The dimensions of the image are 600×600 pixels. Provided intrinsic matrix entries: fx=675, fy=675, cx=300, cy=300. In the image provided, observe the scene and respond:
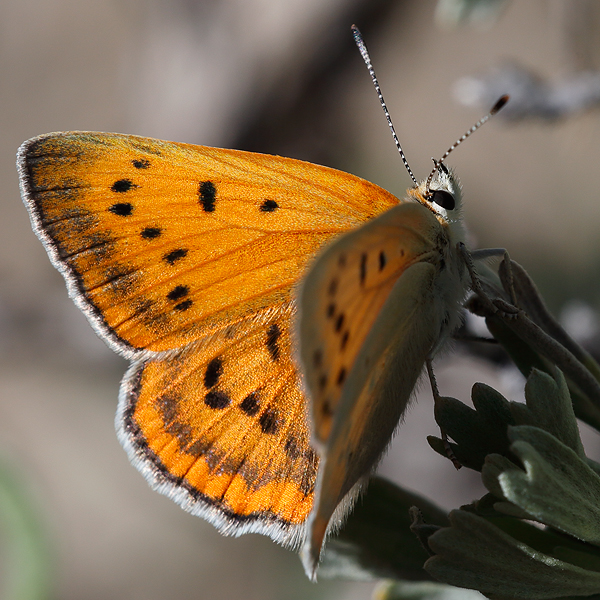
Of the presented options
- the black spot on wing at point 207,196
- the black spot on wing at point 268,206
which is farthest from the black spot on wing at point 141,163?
the black spot on wing at point 268,206

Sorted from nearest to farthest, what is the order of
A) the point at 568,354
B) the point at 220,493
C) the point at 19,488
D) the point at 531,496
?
the point at 531,496 < the point at 568,354 < the point at 220,493 < the point at 19,488

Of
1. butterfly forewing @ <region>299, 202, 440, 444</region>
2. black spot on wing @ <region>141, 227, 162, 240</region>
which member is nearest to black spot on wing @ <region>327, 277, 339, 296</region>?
butterfly forewing @ <region>299, 202, 440, 444</region>

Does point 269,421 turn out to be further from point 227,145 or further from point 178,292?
point 227,145

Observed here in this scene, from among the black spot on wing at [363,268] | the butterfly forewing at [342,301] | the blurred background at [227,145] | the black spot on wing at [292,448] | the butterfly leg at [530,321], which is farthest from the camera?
the blurred background at [227,145]

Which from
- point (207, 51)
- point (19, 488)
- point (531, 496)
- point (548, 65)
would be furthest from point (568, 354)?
point (548, 65)

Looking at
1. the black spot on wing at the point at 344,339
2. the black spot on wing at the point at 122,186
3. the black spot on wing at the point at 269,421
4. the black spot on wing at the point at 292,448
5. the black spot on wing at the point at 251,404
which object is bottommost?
the black spot on wing at the point at 292,448

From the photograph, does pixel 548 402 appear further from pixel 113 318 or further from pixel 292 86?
pixel 292 86

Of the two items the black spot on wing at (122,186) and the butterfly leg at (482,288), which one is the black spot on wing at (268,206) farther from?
the butterfly leg at (482,288)
